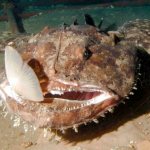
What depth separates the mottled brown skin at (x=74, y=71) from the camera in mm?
3303

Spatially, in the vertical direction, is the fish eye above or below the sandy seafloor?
above

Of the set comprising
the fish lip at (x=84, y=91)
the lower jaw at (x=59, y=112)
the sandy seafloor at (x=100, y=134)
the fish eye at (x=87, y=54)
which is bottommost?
the sandy seafloor at (x=100, y=134)

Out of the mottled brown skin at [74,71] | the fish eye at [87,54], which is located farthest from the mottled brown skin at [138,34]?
the fish eye at [87,54]

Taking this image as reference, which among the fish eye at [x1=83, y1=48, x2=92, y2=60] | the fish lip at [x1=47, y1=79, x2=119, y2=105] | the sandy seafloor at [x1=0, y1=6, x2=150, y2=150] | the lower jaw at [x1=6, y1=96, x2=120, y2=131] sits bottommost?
the sandy seafloor at [x1=0, y1=6, x2=150, y2=150]

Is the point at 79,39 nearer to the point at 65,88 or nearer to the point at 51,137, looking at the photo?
the point at 65,88

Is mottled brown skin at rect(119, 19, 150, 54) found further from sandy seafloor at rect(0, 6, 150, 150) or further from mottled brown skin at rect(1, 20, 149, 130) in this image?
sandy seafloor at rect(0, 6, 150, 150)

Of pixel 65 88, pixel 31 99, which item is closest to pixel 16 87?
→ pixel 31 99

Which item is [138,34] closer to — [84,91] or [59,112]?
[84,91]

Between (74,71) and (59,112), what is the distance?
0.53 metres

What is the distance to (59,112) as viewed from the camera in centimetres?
326

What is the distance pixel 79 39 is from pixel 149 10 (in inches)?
293

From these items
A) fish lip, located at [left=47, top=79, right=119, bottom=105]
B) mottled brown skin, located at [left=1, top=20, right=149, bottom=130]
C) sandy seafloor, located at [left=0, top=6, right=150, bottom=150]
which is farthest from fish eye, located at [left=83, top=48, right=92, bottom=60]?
sandy seafloor, located at [left=0, top=6, right=150, bottom=150]

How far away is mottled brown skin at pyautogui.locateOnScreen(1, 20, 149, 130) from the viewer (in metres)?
3.30

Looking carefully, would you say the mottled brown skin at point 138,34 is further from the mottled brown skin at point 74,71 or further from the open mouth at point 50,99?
the open mouth at point 50,99
